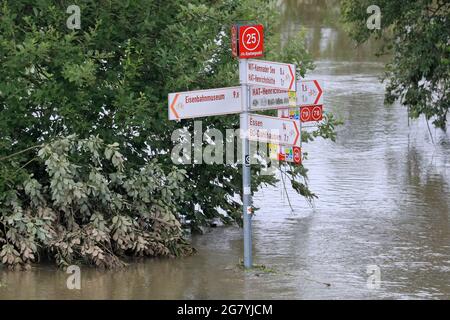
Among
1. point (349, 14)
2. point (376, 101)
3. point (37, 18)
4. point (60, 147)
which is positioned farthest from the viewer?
point (376, 101)

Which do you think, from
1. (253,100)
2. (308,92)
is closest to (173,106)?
(253,100)

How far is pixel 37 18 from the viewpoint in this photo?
1272cm

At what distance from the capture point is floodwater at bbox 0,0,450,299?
37.4 feet

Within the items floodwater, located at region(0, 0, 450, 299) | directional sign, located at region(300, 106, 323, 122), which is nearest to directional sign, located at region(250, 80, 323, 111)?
directional sign, located at region(300, 106, 323, 122)

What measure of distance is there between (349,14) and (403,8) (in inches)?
48.9

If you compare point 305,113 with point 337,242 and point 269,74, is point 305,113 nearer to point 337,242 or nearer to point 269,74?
point 269,74

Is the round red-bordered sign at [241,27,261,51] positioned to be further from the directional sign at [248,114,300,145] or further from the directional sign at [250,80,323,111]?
the directional sign at [248,114,300,145]

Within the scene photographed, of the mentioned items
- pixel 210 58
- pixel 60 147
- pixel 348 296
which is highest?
pixel 210 58

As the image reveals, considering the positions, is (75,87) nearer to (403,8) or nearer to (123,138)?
(123,138)

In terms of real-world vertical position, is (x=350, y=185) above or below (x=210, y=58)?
below

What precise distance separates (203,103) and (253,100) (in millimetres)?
568

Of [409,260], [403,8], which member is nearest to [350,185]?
[403,8]

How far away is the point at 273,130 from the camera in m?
11.3

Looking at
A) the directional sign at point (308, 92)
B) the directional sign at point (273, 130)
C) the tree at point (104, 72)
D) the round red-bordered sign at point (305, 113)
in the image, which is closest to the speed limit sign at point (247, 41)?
the directional sign at point (273, 130)
